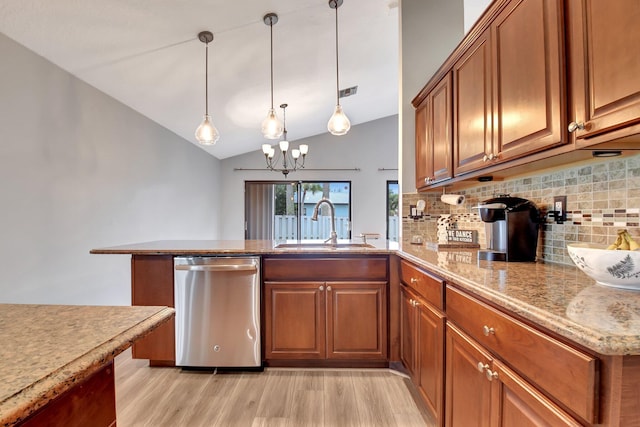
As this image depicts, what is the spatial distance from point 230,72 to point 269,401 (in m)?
2.90

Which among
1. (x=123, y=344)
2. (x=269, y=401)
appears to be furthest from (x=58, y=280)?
(x=123, y=344)

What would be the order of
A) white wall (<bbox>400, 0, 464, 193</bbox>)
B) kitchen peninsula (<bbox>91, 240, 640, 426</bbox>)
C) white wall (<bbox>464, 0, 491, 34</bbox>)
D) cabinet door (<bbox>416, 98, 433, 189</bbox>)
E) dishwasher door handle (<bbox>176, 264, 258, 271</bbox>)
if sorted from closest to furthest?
1. kitchen peninsula (<bbox>91, 240, 640, 426</bbox>)
2. dishwasher door handle (<bbox>176, 264, 258, 271</bbox>)
3. cabinet door (<bbox>416, 98, 433, 189</bbox>)
4. white wall (<bbox>400, 0, 464, 193</bbox>)
5. white wall (<bbox>464, 0, 491, 34</bbox>)

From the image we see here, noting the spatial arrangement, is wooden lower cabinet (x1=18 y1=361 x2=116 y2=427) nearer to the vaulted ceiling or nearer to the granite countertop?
the granite countertop

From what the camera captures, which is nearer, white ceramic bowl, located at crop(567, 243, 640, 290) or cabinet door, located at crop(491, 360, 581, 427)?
cabinet door, located at crop(491, 360, 581, 427)

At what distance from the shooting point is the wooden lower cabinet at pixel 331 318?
217 centimetres

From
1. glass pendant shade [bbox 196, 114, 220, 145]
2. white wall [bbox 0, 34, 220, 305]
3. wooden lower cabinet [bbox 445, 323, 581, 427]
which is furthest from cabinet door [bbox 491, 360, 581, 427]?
white wall [bbox 0, 34, 220, 305]

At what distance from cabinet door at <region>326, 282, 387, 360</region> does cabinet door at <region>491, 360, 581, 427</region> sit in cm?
119

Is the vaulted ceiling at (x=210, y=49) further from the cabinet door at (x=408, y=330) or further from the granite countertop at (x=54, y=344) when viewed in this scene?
the cabinet door at (x=408, y=330)

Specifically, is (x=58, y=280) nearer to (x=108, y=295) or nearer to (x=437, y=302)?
(x=108, y=295)

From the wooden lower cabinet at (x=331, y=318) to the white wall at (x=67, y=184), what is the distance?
65.9 inches

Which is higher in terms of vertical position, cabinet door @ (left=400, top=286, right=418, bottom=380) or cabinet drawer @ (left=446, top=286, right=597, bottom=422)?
cabinet drawer @ (left=446, top=286, right=597, bottom=422)

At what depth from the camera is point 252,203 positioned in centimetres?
623

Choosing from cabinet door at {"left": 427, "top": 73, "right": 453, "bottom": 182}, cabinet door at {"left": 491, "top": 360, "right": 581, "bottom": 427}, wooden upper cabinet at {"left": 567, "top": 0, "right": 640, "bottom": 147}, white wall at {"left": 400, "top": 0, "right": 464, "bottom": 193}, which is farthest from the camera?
white wall at {"left": 400, "top": 0, "right": 464, "bottom": 193}

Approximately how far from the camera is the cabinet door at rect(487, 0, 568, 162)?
111cm
